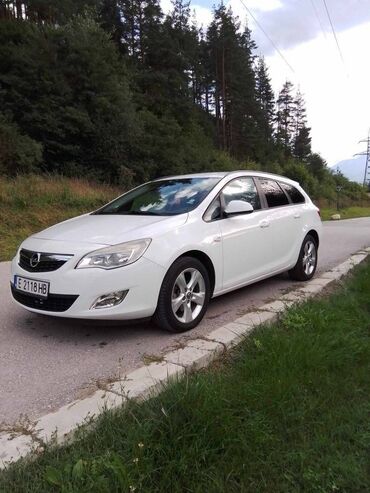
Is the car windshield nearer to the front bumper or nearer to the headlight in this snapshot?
the headlight

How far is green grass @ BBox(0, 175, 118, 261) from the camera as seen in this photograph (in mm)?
10773

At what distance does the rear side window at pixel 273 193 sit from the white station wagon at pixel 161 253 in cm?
2

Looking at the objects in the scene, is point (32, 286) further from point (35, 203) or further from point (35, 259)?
point (35, 203)

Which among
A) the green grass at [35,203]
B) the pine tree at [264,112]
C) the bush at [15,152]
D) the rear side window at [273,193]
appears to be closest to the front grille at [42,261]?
the rear side window at [273,193]

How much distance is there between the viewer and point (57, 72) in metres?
19.0

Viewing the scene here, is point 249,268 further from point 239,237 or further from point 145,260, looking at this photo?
point 145,260

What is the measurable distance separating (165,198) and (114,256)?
136 centimetres

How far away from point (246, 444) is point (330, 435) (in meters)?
0.57

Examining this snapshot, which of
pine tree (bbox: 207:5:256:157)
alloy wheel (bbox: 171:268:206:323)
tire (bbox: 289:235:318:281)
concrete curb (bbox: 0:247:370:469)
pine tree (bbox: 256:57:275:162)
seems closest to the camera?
concrete curb (bbox: 0:247:370:469)

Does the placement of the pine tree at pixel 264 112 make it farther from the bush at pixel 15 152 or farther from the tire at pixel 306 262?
the tire at pixel 306 262

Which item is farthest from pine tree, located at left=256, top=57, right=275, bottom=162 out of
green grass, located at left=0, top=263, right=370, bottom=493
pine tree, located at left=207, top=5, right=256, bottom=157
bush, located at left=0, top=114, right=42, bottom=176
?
green grass, located at left=0, top=263, right=370, bottom=493

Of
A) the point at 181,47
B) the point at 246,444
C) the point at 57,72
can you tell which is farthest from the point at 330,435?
the point at 181,47

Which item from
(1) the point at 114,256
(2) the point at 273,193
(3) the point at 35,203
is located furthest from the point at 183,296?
(3) the point at 35,203

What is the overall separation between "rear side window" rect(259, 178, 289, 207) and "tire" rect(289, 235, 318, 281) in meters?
0.69
